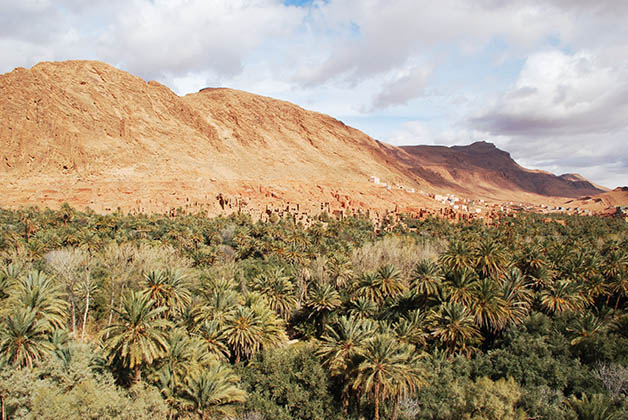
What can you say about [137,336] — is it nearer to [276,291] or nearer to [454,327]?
[276,291]

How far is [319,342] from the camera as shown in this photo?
782 inches

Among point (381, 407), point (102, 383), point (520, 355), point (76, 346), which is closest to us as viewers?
point (102, 383)

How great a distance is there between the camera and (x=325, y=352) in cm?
1862

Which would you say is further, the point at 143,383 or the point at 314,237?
the point at 314,237

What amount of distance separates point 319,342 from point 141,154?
77250 millimetres

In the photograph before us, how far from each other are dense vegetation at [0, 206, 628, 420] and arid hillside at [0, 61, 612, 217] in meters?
39.1

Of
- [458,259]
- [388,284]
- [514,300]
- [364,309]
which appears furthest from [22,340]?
[514,300]

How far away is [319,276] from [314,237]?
17300 mm

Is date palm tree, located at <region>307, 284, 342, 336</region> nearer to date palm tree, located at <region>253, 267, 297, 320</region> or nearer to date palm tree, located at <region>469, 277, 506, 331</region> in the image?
date palm tree, located at <region>253, 267, 297, 320</region>

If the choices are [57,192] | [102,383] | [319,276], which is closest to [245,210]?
[57,192]

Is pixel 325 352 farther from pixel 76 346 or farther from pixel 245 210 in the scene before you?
pixel 245 210

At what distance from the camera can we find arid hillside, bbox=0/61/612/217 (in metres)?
71.1

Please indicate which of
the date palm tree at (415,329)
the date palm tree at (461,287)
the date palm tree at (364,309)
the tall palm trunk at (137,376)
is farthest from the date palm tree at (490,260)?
the tall palm trunk at (137,376)

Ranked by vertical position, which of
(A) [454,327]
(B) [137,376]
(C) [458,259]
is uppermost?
(C) [458,259]
